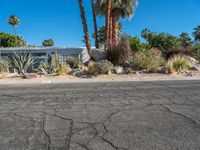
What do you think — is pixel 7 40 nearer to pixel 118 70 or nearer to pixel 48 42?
pixel 48 42

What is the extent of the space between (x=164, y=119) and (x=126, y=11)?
2980 cm

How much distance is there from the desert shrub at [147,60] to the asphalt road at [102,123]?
10737 millimetres

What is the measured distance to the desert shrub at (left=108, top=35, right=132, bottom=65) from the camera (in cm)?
2211

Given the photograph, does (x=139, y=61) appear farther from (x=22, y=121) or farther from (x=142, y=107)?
(x=22, y=121)

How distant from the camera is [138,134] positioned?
5.23 metres

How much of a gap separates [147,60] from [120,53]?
2.87 meters

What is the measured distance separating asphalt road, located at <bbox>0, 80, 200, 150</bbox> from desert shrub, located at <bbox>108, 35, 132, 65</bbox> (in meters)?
12.9

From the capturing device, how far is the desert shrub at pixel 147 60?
65.4 ft

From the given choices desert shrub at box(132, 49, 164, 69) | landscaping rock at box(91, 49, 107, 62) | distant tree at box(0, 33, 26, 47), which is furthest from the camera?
distant tree at box(0, 33, 26, 47)

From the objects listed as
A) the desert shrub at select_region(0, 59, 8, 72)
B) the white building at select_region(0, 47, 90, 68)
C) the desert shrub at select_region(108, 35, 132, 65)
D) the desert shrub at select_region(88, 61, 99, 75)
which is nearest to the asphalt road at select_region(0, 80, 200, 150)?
the desert shrub at select_region(88, 61, 99, 75)

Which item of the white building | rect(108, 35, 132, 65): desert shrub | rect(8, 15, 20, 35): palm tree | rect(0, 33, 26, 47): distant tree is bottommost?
rect(108, 35, 132, 65): desert shrub

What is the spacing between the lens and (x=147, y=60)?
2003 cm

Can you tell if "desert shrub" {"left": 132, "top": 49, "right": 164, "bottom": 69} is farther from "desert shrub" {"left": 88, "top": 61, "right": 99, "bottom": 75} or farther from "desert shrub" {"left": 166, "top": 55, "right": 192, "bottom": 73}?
"desert shrub" {"left": 88, "top": 61, "right": 99, "bottom": 75}

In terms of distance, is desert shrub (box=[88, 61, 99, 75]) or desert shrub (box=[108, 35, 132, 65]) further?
desert shrub (box=[108, 35, 132, 65])
